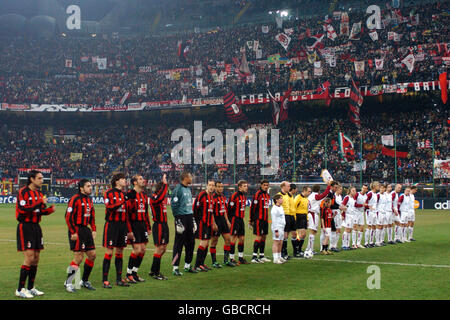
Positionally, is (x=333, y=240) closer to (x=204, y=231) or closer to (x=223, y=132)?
(x=204, y=231)

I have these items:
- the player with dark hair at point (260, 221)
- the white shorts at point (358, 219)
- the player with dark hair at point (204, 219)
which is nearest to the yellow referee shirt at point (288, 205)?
the player with dark hair at point (260, 221)

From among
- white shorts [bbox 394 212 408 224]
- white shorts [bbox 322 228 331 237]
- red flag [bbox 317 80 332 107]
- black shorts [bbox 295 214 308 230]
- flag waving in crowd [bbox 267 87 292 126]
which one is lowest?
white shorts [bbox 322 228 331 237]

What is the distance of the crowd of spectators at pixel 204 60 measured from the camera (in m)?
55.1

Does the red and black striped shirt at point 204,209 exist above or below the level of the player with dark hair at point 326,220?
above

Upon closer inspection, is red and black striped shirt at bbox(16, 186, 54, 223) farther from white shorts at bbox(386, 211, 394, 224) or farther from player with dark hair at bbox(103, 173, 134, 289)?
white shorts at bbox(386, 211, 394, 224)

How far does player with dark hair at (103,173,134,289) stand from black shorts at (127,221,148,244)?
399 mm

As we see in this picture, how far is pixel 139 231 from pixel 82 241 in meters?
1.60

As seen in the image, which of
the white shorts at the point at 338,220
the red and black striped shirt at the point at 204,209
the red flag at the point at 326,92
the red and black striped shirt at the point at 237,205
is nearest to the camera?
the red and black striped shirt at the point at 204,209

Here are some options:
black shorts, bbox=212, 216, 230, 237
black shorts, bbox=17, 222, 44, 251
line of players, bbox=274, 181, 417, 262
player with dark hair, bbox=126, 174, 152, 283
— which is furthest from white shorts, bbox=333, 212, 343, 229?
black shorts, bbox=17, 222, 44, 251

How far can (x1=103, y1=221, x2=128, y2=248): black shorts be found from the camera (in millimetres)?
12086

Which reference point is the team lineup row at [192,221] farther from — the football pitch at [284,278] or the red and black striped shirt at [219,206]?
the football pitch at [284,278]

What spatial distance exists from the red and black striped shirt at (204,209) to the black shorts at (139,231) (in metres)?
2.25
